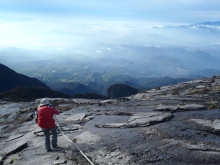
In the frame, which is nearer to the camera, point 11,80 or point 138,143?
point 138,143

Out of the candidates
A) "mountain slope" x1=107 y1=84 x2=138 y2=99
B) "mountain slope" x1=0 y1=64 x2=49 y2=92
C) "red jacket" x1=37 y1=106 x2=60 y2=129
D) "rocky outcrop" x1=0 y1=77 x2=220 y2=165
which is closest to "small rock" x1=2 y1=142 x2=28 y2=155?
"rocky outcrop" x1=0 y1=77 x2=220 y2=165

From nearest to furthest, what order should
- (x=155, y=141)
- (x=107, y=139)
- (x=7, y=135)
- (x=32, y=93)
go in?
(x=155, y=141) → (x=107, y=139) → (x=7, y=135) → (x=32, y=93)

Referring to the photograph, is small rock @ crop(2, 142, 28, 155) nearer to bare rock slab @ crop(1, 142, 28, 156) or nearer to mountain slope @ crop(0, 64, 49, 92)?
bare rock slab @ crop(1, 142, 28, 156)

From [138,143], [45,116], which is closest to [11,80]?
[45,116]

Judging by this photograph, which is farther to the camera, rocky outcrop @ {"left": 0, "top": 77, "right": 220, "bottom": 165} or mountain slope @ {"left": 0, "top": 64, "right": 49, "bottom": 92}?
mountain slope @ {"left": 0, "top": 64, "right": 49, "bottom": 92}

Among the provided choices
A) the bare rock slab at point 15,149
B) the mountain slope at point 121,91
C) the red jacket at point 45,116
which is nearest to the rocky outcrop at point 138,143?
the bare rock slab at point 15,149

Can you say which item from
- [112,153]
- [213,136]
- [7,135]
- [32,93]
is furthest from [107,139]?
[32,93]

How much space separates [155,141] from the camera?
11727 mm

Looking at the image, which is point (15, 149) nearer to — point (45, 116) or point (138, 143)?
point (45, 116)

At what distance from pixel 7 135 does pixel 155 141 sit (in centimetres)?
1351

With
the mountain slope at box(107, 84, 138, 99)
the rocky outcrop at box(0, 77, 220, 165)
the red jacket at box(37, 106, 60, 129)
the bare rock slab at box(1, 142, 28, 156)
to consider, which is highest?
the red jacket at box(37, 106, 60, 129)

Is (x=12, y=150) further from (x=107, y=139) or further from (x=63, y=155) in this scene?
(x=107, y=139)

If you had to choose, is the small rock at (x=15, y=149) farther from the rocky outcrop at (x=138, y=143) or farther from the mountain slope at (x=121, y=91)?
the mountain slope at (x=121, y=91)

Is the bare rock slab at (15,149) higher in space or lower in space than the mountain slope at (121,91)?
higher
